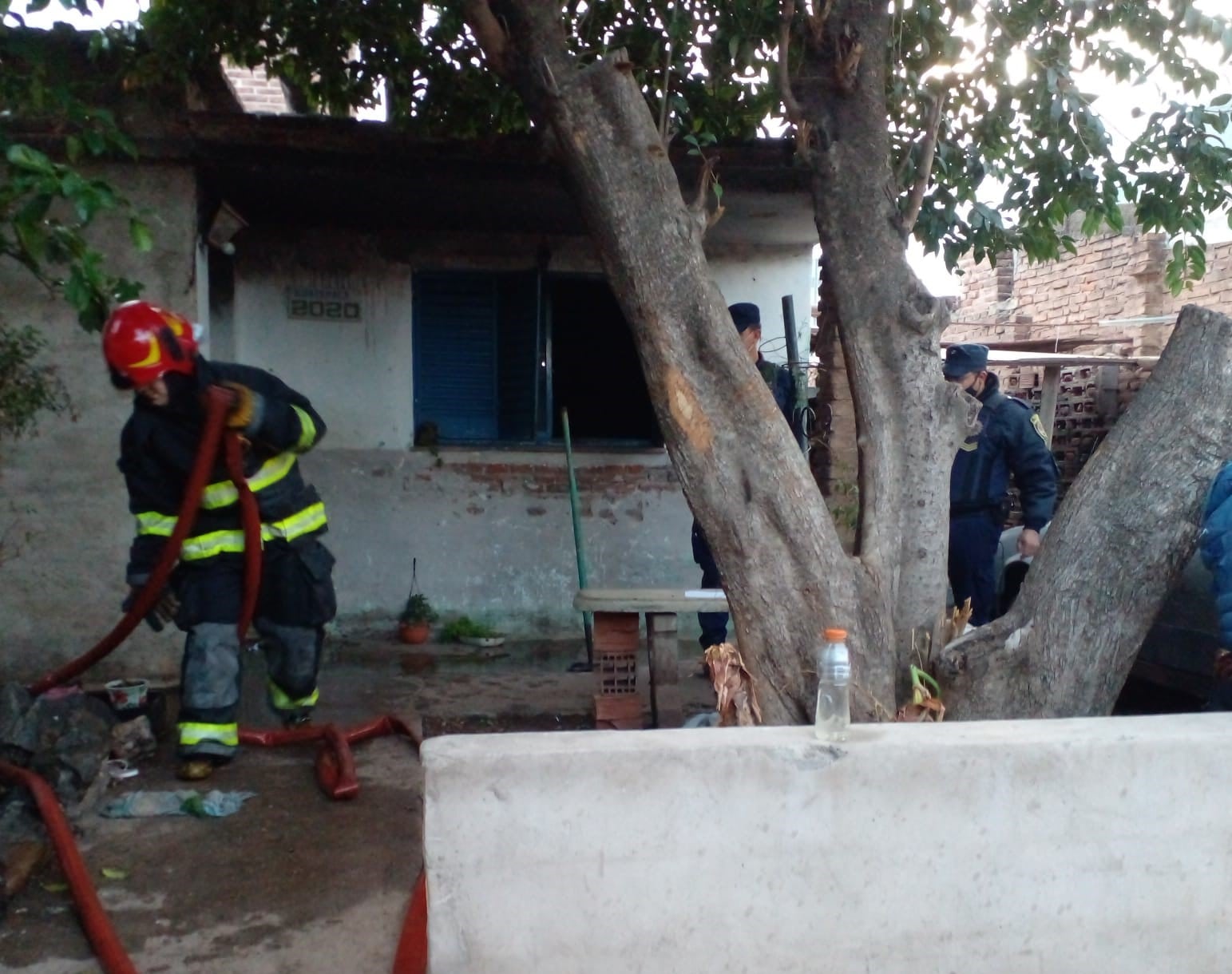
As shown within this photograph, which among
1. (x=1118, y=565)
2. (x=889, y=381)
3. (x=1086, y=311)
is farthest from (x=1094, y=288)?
(x=1118, y=565)

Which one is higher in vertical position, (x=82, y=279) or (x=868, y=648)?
(x=82, y=279)

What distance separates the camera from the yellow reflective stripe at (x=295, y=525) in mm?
4254

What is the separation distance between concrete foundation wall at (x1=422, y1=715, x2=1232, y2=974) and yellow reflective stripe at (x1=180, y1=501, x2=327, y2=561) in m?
2.20

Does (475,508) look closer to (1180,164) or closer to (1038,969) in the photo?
(1180,164)

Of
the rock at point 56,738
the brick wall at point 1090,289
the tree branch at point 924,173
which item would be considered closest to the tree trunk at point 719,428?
the tree branch at point 924,173

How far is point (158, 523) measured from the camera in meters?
4.13

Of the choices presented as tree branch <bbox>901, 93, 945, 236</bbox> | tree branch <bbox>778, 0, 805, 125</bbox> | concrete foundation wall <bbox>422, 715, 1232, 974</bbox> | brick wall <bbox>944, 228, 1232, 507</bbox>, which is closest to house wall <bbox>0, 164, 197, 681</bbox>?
tree branch <bbox>778, 0, 805, 125</bbox>

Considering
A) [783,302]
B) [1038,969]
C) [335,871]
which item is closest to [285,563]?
[335,871]

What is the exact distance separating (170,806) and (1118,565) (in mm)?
3220

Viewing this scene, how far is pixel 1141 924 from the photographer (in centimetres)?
245

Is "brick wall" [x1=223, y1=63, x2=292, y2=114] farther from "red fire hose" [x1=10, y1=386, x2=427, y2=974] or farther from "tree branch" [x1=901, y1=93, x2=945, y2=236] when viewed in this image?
"tree branch" [x1=901, y1=93, x2=945, y2=236]

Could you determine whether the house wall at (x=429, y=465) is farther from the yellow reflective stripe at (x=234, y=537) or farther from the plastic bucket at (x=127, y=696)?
the yellow reflective stripe at (x=234, y=537)

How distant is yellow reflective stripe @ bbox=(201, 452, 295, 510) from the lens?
4141mm

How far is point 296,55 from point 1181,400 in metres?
4.76
